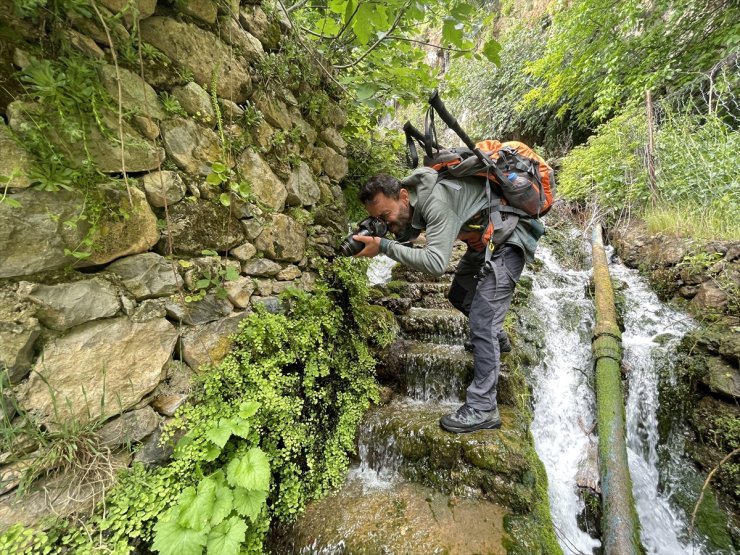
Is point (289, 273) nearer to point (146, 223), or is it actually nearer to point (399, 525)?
point (146, 223)

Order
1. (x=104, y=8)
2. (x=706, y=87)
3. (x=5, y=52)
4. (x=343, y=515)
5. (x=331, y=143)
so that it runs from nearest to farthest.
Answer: (x=5, y=52), (x=104, y=8), (x=343, y=515), (x=331, y=143), (x=706, y=87)

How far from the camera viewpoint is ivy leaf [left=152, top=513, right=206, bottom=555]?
1486mm

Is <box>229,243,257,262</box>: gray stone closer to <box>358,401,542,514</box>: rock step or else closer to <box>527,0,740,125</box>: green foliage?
<box>358,401,542,514</box>: rock step

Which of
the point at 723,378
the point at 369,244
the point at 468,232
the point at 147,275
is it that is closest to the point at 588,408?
the point at 723,378

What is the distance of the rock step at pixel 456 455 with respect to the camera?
2.28m

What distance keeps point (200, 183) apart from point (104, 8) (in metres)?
0.89

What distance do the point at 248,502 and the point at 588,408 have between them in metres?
3.45

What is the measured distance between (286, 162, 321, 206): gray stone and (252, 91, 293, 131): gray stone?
35 cm

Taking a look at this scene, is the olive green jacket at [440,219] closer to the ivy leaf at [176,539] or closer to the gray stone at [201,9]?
the gray stone at [201,9]

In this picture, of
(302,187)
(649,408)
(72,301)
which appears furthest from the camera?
(649,408)

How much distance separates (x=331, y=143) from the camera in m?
3.19

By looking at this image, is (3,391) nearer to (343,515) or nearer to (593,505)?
(343,515)

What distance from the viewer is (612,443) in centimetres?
254

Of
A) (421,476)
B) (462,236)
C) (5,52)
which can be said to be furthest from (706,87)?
(5,52)
